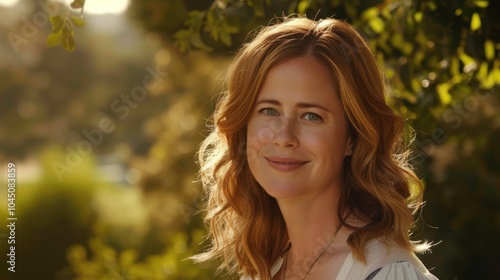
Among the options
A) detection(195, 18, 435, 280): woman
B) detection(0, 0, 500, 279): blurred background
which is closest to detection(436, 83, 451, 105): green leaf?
detection(0, 0, 500, 279): blurred background

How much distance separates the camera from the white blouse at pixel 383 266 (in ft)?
8.02

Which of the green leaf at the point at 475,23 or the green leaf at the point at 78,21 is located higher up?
the green leaf at the point at 78,21

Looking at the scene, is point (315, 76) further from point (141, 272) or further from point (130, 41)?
point (130, 41)

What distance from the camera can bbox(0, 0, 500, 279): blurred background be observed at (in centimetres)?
344

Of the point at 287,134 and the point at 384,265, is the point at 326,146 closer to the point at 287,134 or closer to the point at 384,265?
the point at 287,134

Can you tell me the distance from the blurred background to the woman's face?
628 millimetres

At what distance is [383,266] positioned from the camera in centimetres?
247

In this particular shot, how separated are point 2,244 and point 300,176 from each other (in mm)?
3174

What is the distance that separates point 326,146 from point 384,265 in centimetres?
40

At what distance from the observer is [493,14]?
340cm

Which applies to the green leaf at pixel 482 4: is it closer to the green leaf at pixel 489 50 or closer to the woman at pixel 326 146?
the green leaf at pixel 489 50

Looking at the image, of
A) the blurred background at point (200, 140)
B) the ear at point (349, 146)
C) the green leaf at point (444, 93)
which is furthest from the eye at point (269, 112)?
the green leaf at point (444, 93)

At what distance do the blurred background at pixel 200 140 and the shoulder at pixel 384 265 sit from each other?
3.40ft

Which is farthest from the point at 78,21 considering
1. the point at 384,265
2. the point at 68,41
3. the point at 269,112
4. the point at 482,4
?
the point at 482,4
